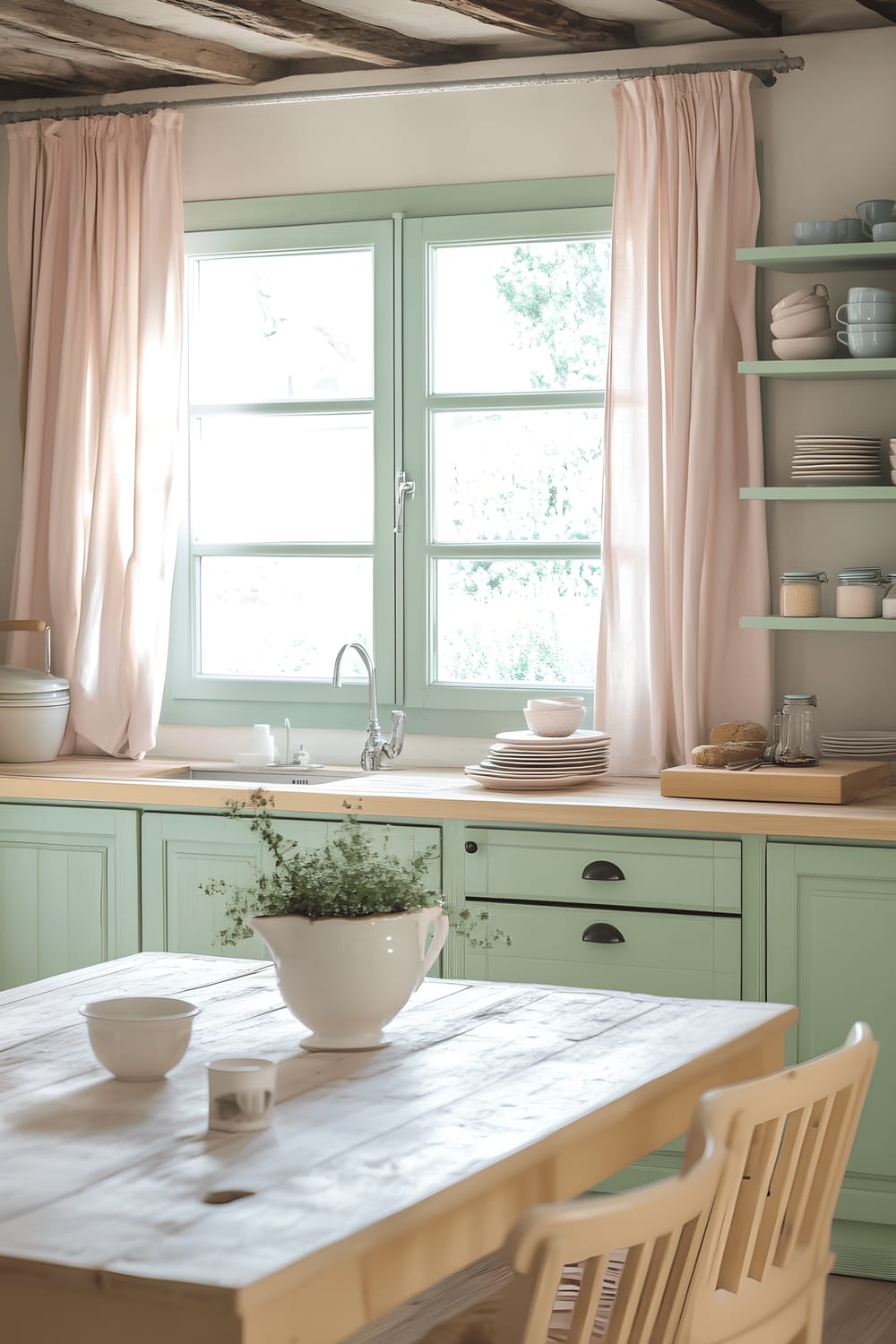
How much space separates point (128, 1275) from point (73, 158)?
3987mm

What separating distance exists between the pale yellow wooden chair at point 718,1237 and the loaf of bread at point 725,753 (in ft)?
6.35

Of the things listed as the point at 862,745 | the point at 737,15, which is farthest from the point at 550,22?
the point at 862,745

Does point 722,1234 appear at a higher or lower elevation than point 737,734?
lower

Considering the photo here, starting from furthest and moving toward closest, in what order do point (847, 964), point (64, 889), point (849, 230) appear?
point (64, 889) → point (849, 230) → point (847, 964)

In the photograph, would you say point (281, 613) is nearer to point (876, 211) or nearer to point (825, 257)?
point (825, 257)

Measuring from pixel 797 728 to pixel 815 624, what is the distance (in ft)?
0.79

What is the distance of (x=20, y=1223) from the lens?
148cm

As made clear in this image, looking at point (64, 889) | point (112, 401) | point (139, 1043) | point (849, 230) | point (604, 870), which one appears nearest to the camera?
point (139, 1043)

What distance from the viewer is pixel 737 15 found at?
3990mm

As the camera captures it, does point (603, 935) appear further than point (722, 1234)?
Yes

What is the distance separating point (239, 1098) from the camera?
5.78 feet

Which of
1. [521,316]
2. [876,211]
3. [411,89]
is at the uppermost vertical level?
[411,89]

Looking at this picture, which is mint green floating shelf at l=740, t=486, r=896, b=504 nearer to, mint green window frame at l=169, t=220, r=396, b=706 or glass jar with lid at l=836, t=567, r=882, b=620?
glass jar with lid at l=836, t=567, r=882, b=620

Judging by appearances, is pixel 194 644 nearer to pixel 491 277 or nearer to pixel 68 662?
pixel 68 662
